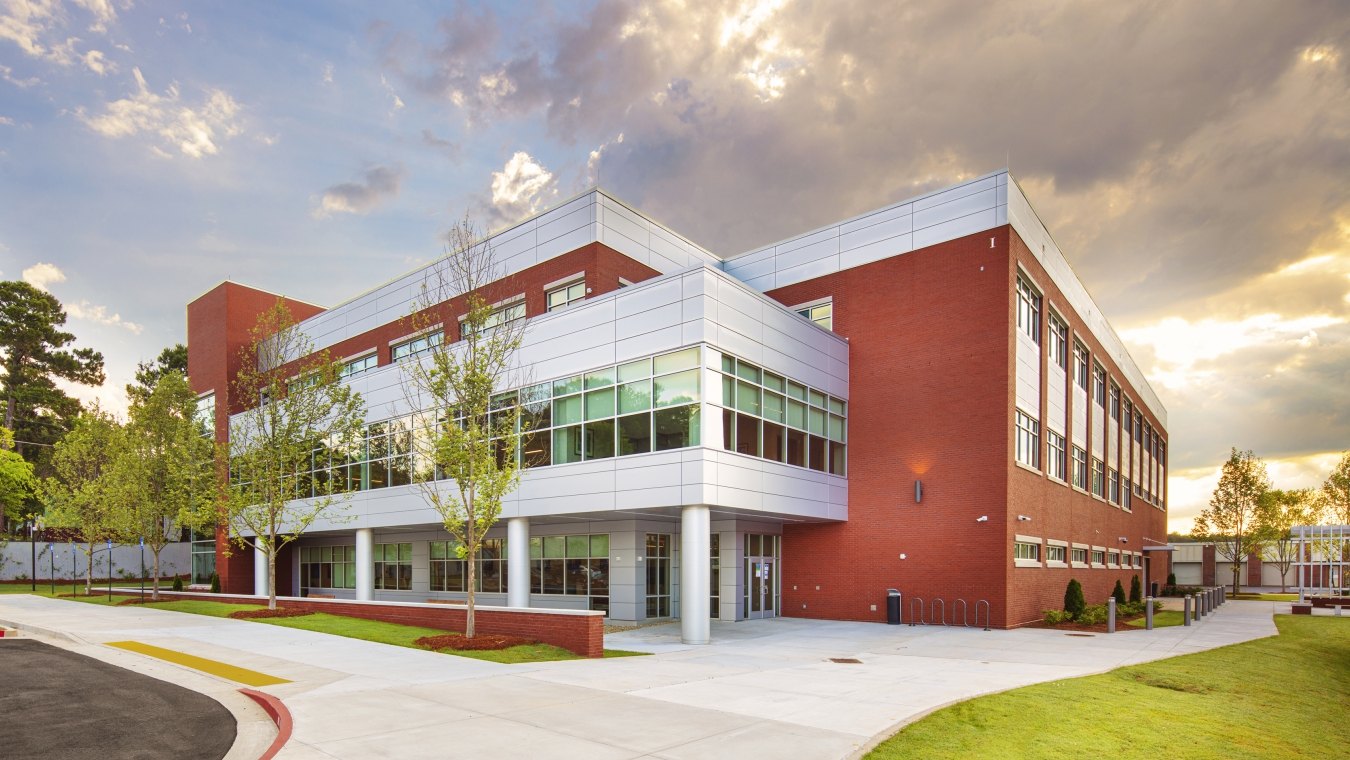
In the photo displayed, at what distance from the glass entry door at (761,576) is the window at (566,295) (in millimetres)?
10947

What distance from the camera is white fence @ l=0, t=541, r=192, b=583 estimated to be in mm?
53531

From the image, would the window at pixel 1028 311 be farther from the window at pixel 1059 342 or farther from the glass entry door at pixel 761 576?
the glass entry door at pixel 761 576

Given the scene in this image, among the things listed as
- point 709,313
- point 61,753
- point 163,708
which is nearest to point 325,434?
point 709,313

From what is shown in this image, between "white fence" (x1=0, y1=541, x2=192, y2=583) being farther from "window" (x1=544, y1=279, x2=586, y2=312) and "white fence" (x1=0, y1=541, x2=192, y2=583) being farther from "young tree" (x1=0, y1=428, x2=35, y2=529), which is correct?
"window" (x1=544, y1=279, x2=586, y2=312)

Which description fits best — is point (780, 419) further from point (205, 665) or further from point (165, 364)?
point (165, 364)

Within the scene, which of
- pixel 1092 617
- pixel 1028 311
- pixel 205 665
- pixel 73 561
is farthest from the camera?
pixel 73 561

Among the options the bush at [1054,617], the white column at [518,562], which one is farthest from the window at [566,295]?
the bush at [1054,617]

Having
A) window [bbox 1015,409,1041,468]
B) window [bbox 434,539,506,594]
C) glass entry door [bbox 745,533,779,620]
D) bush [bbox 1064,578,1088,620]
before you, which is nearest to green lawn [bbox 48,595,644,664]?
window [bbox 434,539,506,594]

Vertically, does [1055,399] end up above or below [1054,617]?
above

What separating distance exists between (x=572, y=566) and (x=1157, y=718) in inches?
845

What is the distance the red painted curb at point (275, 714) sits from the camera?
9451 millimetres

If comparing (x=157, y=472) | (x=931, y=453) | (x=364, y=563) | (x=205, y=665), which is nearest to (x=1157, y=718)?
(x=205, y=665)

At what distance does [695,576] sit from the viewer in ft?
76.0

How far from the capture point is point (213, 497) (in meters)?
36.4
